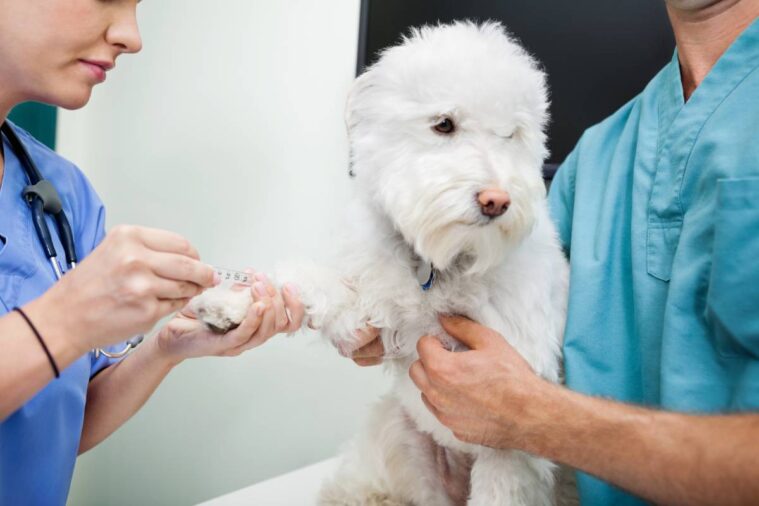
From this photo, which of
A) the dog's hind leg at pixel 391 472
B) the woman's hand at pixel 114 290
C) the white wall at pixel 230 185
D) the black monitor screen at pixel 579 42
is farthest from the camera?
the white wall at pixel 230 185

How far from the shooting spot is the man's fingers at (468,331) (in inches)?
38.3

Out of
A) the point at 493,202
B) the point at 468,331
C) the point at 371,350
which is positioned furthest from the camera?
the point at 371,350

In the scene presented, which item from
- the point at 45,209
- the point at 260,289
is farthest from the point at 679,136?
the point at 45,209

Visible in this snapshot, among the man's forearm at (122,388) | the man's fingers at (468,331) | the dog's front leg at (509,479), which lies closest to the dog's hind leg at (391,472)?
the dog's front leg at (509,479)

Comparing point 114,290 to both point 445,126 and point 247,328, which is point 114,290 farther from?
point 445,126

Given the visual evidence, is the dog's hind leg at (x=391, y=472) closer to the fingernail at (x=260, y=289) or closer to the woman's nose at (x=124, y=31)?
the fingernail at (x=260, y=289)

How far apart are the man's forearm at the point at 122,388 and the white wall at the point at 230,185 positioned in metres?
0.64

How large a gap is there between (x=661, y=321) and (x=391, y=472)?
22.5 inches

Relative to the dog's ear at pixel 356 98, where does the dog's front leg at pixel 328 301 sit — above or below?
below

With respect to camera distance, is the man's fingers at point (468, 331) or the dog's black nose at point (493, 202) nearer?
the dog's black nose at point (493, 202)

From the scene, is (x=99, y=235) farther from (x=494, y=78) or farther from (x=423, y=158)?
(x=494, y=78)

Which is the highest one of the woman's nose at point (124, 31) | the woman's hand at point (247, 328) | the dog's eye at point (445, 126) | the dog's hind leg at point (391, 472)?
the woman's nose at point (124, 31)

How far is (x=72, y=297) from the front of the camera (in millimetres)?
666

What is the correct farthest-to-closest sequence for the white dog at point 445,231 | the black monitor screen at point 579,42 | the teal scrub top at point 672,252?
the black monitor screen at point 579,42
the white dog at point 445,231
the teal scrub top at point 672,252
